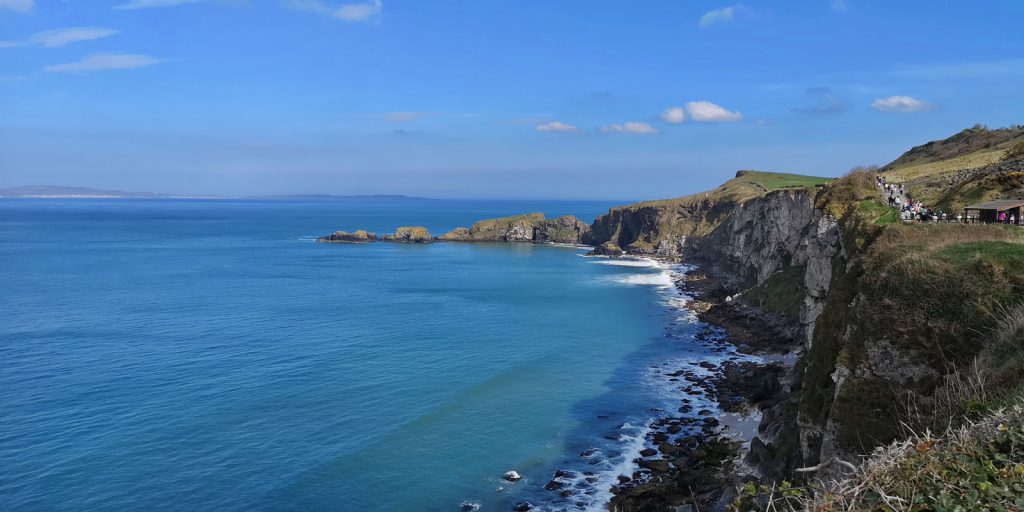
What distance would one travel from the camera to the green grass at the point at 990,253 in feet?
72.9

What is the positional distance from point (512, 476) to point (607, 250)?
13299 centimetres

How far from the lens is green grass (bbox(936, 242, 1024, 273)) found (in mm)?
22209

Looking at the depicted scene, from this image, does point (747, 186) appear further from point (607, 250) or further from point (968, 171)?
point (968, 171)

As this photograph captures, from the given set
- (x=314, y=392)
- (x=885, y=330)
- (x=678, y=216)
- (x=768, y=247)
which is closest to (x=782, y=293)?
(x=768, y=247)

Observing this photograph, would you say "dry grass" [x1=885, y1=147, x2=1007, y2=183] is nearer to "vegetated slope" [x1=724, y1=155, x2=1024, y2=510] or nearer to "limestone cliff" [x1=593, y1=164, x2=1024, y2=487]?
"limestone cliff" [x1=593, y1=164, x2=1024, y2=487]

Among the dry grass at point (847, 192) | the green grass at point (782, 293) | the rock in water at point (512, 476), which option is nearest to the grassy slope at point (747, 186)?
the green grass at point (782, 293)

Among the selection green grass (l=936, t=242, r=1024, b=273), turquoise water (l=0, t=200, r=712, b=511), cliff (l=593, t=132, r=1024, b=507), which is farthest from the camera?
turquoise water (l=0, t=200, r=712, b=511)

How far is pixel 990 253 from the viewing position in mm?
23047

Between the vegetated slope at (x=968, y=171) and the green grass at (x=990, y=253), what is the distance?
18.4 meters

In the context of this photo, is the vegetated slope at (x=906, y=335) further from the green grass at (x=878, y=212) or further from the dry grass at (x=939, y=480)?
the dry grass at (x=939, y=480)

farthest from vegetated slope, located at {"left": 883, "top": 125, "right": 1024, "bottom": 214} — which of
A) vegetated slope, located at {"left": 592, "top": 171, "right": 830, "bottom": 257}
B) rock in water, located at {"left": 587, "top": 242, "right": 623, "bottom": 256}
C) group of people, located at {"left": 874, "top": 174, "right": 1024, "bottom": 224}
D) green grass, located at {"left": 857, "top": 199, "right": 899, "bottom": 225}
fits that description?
rock in water, located at {"left": 587, "top": 242, "right": 623, "bottom": 256}

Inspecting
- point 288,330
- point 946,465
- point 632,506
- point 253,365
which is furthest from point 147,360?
point 946,465

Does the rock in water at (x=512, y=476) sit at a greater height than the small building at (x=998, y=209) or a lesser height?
lesser

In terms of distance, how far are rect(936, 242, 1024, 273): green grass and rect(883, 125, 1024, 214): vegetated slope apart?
18.4 m
